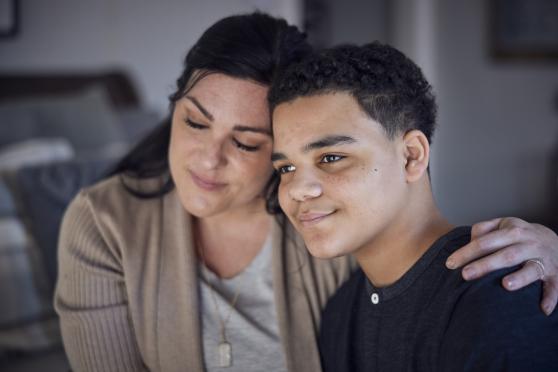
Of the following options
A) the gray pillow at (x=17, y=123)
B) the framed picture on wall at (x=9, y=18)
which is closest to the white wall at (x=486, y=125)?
the framed picture on wall at (x=9, y=18)

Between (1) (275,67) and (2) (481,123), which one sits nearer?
(1) (275,67)

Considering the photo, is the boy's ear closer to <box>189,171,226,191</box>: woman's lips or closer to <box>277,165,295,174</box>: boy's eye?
<box>277,165,295,174</box>: boy's eye

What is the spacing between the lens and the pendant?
1356 millimetres

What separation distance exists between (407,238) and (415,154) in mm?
156

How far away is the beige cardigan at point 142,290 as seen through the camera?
131cm

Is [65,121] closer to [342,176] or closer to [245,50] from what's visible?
[245,50]

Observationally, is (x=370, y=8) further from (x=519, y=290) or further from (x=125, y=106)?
(x=519, y=290)

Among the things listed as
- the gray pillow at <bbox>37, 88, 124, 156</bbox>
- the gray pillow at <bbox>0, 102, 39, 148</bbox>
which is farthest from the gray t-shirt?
the gray pillow at <bbox>37, 88, 124, 156</bbox>

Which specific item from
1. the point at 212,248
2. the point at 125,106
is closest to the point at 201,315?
the point at 212,248

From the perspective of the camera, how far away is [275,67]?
51.6 inches

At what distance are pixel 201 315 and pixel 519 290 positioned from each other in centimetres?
74

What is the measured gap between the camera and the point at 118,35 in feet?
12.7

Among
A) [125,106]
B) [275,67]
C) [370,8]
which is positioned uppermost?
[370,8]

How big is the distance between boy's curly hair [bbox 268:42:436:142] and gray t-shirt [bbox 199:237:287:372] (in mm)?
478
